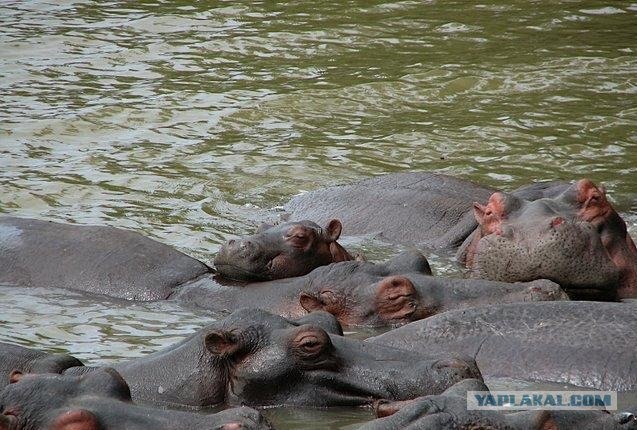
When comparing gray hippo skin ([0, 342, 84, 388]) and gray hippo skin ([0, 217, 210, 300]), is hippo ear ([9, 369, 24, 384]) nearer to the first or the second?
gray hippo skin ([0, 342, 84, 388])

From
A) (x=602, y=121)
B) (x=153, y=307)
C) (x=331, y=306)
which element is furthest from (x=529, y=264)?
(x=602, y=121)

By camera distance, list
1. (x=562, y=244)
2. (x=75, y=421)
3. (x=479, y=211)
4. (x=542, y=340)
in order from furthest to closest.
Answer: (x=479, y=211), (x=562, y=244), (x=542, y=340), (x=75, y=421)

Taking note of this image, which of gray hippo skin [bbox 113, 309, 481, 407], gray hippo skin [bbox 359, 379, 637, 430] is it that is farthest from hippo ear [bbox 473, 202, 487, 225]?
gray hippo skin [bbox 359, 379, 637, 430]

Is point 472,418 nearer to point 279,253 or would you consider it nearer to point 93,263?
point 279,253

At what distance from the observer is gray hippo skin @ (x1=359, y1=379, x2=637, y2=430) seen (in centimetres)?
416

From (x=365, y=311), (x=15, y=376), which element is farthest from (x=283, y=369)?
(x=365, y=311)

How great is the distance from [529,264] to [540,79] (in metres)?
6.40

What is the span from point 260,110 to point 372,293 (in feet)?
19.8

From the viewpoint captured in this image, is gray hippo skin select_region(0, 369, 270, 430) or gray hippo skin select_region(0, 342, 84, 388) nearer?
gray hippo skin select_region(0, 369, 270, 430)

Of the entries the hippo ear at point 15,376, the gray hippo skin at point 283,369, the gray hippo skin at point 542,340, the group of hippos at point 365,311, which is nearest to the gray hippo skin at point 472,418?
the group of hippos at point 365,311

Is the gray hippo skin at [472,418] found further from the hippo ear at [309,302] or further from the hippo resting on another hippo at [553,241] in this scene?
the hippo resting on another hippo at [553,241]

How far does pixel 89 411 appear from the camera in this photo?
4.48 m

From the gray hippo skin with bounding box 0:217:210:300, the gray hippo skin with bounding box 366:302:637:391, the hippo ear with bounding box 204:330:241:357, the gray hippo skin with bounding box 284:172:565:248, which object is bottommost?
the gray hippo skin with bounding box 284:172:565:248

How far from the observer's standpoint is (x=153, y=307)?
732 cm
